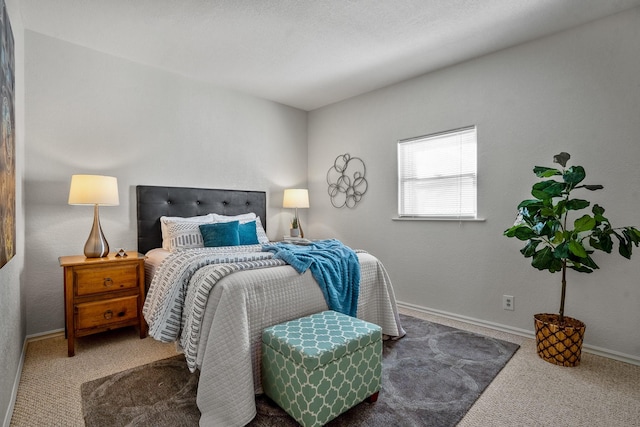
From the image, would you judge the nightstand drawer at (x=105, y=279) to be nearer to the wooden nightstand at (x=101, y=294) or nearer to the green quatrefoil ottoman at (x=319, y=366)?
the wooden nightstand at (x=101, y=294)

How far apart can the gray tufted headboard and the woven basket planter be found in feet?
10.2

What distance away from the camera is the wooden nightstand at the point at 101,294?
243cm

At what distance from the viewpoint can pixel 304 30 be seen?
8.77 ft

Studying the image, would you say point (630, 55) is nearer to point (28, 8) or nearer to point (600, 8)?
point (600, 8)

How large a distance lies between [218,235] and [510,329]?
272 centimetres

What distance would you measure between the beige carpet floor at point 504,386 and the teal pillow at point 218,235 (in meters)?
0.92

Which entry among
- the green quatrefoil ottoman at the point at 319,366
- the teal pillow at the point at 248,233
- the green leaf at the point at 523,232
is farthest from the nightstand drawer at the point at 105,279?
the green leaf at the point at 523,232

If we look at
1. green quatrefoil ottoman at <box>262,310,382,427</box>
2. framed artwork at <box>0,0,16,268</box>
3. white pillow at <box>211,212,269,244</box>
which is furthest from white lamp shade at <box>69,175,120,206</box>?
green quatrefoil ottoman at <box>262,310,382,427</box>

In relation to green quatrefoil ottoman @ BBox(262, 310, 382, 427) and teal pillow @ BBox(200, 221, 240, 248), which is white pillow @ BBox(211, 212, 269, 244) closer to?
teal pillow @ BBox(200, 221, 240, 248)

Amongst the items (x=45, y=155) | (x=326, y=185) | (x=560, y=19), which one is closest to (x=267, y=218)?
(x=326, y=185)

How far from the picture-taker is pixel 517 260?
2.89 metres

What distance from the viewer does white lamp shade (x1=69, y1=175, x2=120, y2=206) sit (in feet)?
8.41

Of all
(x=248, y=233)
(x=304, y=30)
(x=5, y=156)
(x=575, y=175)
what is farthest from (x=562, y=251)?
(x=5, y=156)

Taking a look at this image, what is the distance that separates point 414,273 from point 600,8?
8.56ft
